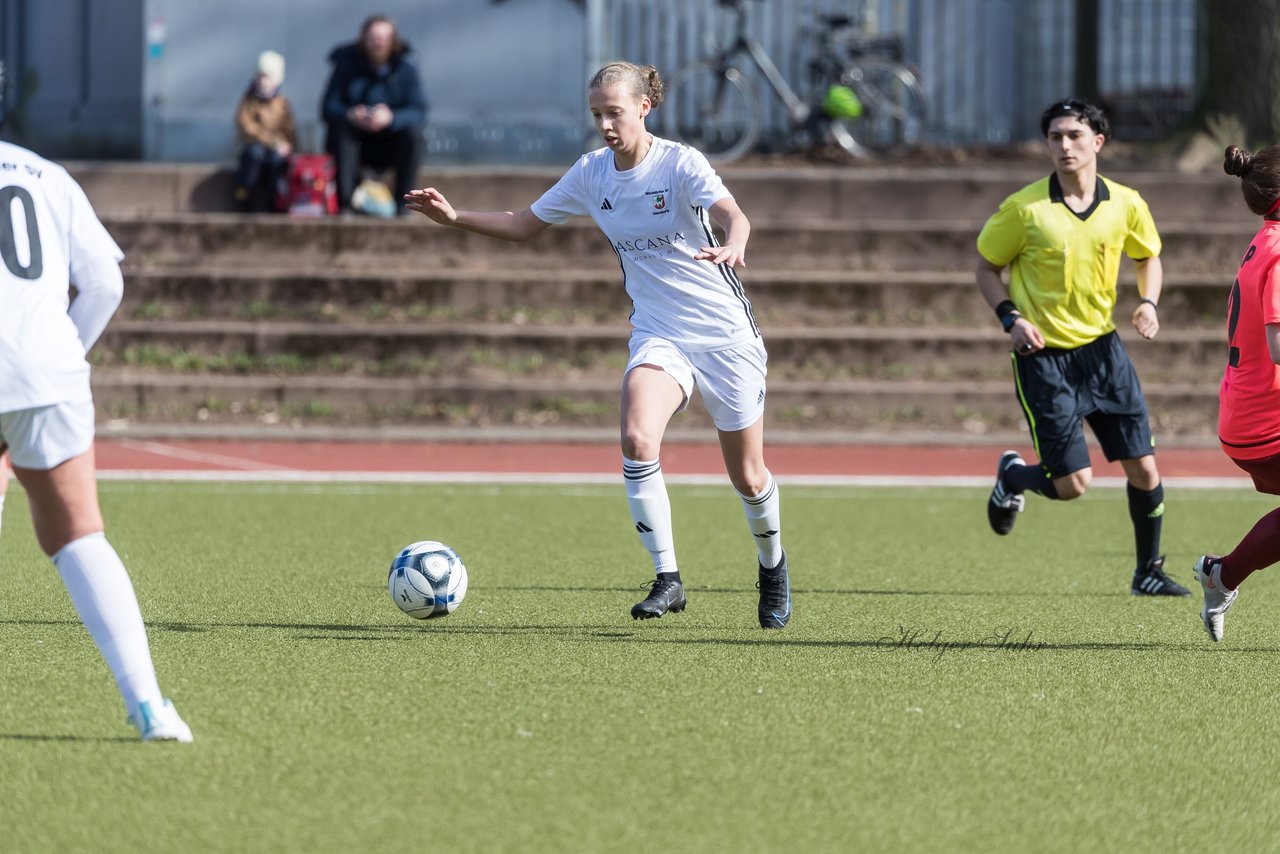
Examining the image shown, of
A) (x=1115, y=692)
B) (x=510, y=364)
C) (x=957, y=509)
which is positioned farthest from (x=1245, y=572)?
(x=510, y=364)

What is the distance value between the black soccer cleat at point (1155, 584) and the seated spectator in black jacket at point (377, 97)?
979 centimetres

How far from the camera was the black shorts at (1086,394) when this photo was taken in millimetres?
7719

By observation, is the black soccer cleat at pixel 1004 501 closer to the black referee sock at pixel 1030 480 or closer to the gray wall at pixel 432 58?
the black referee sock at pixel 1030 480

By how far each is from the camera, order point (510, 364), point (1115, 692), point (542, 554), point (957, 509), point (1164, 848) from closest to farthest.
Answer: point (1164, 848)
point (1115, 692)
point (542, 554)
point (957, 509)
point (510, 364)

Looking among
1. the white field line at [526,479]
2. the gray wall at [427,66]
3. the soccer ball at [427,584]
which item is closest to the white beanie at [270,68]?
the gray wall at [427,66]

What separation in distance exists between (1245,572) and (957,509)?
4.83 m

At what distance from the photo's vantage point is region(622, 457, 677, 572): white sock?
6617mm

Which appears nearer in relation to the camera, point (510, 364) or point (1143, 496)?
point (1143, 496)

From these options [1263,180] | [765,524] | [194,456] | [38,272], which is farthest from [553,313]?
[38,272]

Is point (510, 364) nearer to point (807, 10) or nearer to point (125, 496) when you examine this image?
point (125, 496)

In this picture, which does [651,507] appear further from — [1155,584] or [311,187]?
[311,187]

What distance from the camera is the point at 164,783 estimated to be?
4.38 meters

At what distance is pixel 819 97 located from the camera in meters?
20.2

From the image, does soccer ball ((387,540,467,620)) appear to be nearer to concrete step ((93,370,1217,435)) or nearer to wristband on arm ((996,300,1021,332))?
wristband on arm ((996,300,1021,332))
